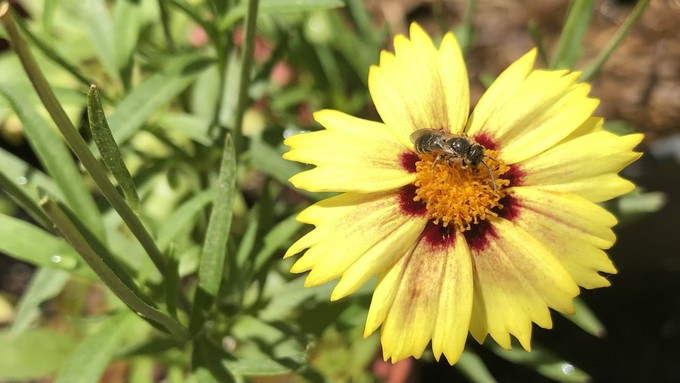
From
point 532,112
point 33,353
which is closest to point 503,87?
point 532,112

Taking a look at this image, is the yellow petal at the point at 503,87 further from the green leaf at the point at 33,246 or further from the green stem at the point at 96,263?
the green leaf at the point at 33,246

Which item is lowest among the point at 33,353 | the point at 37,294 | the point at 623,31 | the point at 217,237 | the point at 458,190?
the point at 33,353

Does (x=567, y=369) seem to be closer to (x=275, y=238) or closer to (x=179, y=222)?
(x=275, y=238)

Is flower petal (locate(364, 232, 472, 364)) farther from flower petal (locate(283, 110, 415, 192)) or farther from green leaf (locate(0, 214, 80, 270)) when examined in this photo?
green leaf (locate(0, 214, 80, 270))

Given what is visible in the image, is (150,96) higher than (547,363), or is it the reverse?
(150,96)

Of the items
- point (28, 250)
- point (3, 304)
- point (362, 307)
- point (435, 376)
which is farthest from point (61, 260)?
point (435, 376)

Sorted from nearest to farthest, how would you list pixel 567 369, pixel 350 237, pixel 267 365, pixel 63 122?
pixel 63 122
pixel 350 237
pixel 267 365
pixel 567 369

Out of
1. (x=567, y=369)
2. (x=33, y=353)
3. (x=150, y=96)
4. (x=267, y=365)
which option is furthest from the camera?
(x=33, y=353)

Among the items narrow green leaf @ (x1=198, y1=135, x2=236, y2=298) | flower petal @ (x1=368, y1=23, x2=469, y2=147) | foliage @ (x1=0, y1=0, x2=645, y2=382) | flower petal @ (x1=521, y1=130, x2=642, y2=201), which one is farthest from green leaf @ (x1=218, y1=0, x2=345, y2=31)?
flower petal @ (x1=521, y1=130, x2=642, y2=201)

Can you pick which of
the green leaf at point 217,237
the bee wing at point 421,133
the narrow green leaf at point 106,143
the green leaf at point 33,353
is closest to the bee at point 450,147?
the bee wing at point 421,133
